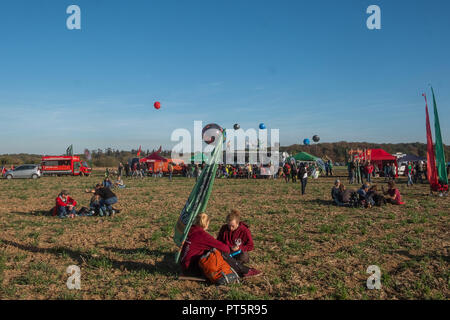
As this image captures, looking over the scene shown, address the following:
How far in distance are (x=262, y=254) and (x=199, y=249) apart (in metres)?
2.13

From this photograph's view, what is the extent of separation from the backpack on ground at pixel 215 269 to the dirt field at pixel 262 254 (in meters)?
0.14

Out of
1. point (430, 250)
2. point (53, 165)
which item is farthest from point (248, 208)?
point (53, 165)

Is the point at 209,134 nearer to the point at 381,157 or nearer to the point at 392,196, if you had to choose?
the point at 392,196

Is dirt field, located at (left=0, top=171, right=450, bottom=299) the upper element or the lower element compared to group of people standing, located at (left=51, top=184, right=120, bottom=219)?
lower

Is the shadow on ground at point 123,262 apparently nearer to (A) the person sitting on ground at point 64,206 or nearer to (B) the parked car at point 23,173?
(A) the person sitting on ground at point 64,206

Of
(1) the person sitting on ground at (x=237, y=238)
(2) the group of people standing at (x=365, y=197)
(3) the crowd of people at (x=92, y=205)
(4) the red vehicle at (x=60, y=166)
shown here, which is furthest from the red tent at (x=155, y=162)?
(1) the person sitting on ground at (x=237, y=238)

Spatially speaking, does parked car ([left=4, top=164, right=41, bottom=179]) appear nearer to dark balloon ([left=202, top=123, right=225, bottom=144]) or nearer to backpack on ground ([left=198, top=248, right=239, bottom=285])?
dark balloon ([left=202, top=123, right=225, bottom=144])

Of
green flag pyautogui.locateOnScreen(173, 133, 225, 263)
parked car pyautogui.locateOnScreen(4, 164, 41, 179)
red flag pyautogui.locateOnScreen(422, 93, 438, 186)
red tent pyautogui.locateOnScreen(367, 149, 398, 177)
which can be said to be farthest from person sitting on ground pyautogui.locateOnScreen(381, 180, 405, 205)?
parked car pyautogui.locateOnScreen(4, 164, 41, 179)

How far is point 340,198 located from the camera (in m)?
14.0

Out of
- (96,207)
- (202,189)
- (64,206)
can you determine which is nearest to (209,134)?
(96,207)

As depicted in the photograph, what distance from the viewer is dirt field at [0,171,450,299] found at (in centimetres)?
531

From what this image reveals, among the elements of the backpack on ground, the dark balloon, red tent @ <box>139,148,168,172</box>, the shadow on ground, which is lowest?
the shadow on ground

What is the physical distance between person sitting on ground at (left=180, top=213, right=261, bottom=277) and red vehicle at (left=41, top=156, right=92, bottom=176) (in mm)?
37044

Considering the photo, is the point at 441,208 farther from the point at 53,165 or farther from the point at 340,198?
the point at 53,165
